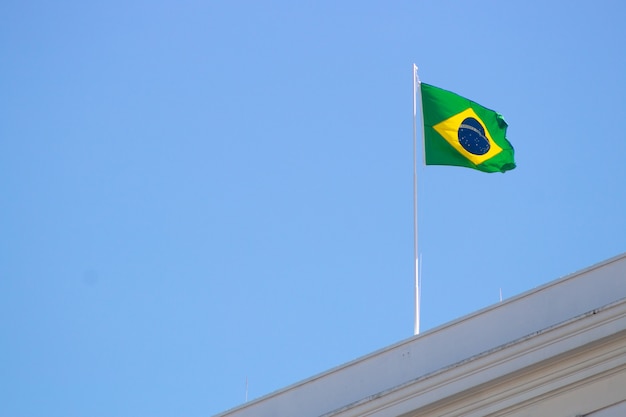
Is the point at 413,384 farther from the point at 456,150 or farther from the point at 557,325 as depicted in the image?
the point at 456,150

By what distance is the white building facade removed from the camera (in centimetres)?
1556

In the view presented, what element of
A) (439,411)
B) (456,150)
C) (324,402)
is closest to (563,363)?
(439,411)

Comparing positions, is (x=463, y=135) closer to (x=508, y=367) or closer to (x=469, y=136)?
(x=469, y=136)

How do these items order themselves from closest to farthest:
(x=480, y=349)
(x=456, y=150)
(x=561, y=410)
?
(x=561, y=410) → (x=480, y=349) → (x=456, y=150)

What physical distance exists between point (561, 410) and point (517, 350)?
809 mm

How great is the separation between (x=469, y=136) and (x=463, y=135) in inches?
3.3

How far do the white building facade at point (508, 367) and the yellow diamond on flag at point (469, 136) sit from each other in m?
4.14

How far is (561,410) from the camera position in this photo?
1555 cm

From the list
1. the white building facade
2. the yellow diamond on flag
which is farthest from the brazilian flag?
the white building facade

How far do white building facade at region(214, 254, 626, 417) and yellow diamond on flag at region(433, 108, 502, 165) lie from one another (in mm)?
4139

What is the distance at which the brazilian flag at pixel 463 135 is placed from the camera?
20.6 meters

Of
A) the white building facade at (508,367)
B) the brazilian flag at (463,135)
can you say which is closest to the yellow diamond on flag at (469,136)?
the brazilian flag at (463,135)

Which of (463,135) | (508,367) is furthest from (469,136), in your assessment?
(508,367)

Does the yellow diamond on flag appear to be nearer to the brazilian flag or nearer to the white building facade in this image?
the brazilian flag
